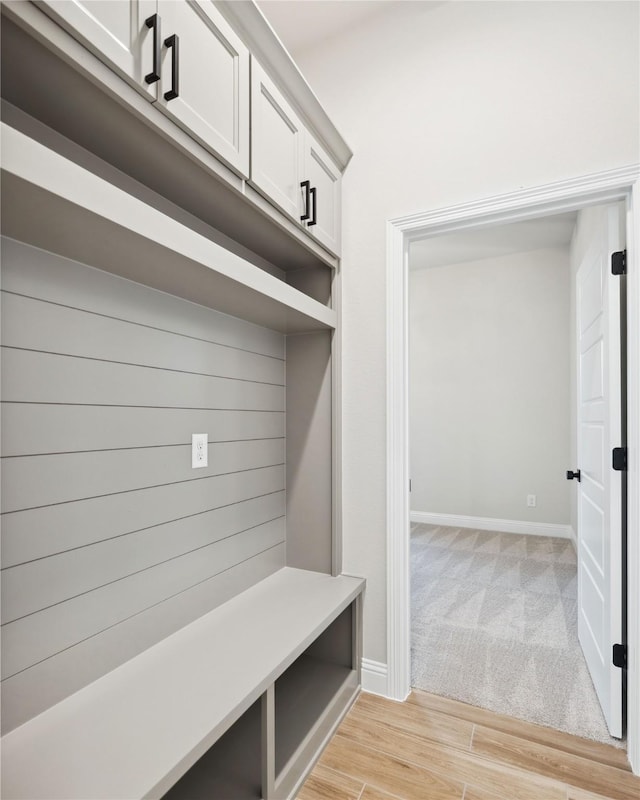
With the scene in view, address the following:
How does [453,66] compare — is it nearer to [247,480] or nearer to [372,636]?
[247,480]

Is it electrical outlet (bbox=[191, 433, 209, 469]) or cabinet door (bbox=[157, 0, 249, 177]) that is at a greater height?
cabinet door (bbox=[157, 0, 249, 177])

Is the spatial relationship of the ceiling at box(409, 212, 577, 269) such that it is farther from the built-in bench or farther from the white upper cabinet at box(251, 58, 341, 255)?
the built-in bench

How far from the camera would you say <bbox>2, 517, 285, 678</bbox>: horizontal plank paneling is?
1.10 meters

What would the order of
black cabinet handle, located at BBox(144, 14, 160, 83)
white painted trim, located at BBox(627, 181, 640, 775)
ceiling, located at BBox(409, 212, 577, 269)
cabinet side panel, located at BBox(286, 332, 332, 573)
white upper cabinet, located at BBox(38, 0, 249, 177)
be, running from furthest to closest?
1. ceiling, located at BBox(409, 212, 577, 269)
2. cabinet side panel, located at BBox(286, 332, 332, 573)
3. white painted trim, located at BBox(627, 181, 640, 775)
4. black cabinet handle, located at BBox(144, 14, 160, 83)
5. white upper cabinet, located at BBox(38, 0, 249, 177)

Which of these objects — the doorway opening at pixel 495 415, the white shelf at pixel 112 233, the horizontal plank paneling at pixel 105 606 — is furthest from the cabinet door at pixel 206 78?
the doorway opening at pixel 495 415

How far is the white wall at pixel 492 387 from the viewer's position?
4.61 m

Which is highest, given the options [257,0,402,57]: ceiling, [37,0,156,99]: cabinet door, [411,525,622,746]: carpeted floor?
[257,0,402,57]: ceiling

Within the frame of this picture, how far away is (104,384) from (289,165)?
1.02 metres

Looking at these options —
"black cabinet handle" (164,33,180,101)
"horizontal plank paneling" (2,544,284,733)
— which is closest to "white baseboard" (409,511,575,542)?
"horizontal plank paneling" (2,544,284,733)

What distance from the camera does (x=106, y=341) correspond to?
1329 mm

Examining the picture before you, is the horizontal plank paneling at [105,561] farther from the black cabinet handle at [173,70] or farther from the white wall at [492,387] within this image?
the white wall at [492,387]

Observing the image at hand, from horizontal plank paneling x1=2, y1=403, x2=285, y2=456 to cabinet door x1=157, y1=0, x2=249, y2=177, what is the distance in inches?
31.2

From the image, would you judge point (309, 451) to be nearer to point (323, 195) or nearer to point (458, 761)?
point (323, 195)

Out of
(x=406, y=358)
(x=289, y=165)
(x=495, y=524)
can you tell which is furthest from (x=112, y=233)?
(x=495, y=524)
